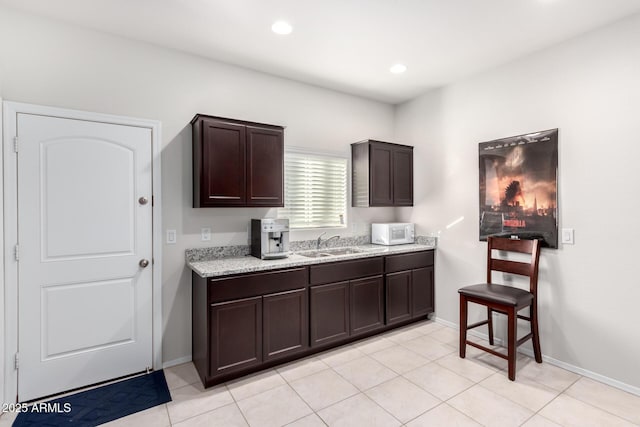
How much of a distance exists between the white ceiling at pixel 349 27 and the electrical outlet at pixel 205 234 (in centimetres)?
163

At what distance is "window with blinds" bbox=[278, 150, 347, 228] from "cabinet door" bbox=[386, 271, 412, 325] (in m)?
0.91

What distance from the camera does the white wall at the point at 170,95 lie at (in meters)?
2.36

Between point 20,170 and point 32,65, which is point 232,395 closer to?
point 20,170

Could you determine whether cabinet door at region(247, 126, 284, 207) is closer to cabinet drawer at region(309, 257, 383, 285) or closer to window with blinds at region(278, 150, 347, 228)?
window with blinds at region(278, 150, 347, 228)

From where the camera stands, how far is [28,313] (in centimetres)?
233

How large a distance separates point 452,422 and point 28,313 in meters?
3.05

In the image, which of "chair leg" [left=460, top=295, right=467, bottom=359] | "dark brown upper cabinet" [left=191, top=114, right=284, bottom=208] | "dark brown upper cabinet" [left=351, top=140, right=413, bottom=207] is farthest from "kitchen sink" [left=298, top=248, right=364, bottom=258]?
"chair leg" [left=460, top=295, right=467, bottom=359]

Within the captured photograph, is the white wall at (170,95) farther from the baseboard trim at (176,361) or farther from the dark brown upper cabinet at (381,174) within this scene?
the dark brown upper cabinet at (381,174)

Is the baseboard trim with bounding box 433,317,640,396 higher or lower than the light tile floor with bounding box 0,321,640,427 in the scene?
higher

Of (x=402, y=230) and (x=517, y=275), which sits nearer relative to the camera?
(x=517, y=275)

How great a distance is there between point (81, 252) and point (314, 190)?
2270mm

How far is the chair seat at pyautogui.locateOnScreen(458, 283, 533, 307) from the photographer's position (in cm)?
262

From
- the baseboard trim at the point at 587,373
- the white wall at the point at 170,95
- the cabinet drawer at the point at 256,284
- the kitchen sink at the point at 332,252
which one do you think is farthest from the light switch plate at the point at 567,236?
the white wall at the point at 170,95

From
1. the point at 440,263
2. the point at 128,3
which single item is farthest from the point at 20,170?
the point at 440,263
